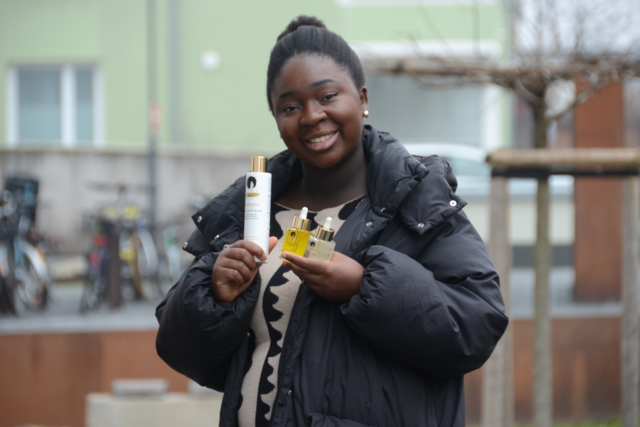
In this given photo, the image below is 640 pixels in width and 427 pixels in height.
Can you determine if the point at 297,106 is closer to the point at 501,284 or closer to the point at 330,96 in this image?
the point at 330,96

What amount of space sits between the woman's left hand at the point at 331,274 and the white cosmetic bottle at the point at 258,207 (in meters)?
0.13

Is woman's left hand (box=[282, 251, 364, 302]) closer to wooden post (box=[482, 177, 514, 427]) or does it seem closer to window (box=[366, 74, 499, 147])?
wooden post (box=[482, 177, 514, 427])

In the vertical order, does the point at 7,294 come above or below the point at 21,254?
below

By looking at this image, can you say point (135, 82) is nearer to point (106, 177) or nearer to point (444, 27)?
point (106, 177)

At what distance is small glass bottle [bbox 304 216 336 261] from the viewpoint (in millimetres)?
1692

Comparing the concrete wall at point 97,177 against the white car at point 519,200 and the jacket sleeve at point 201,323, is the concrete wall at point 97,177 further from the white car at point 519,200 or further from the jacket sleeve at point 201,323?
the jacket sleeve at point 201,323

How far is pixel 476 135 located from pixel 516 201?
5.54 ft

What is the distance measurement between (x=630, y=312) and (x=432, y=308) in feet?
9.37

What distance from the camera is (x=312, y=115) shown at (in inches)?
73.8

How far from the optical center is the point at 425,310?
1.68 meters

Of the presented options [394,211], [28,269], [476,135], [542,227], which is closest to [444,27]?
[476,135]

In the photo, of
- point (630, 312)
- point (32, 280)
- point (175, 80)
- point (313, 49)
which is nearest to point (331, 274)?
point (313, 49)

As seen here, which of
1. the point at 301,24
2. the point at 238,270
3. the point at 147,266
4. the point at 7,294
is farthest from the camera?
the point at 147,266

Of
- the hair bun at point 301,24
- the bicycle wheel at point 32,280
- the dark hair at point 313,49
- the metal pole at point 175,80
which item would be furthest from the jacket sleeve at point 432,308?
the metal pole at point 175,80
